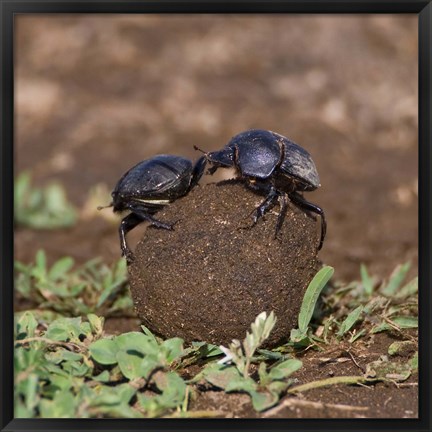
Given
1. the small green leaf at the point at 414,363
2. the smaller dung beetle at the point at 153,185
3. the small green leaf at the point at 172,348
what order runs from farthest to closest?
the smaller dung beetle at the point at 153,185
the small green leaf at the point at 414,363
the small green leaf at the point at 172,348

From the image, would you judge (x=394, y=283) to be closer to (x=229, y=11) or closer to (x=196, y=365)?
(x=196, y=365)

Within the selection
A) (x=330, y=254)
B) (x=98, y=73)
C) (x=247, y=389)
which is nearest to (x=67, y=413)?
(x=247, y=389)

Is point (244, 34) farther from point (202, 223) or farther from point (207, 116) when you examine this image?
point (202, 223)

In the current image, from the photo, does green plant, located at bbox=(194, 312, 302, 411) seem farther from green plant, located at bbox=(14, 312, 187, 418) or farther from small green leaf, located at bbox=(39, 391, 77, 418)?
small green leaf, located at bbox=(39, 391, 77, 418)

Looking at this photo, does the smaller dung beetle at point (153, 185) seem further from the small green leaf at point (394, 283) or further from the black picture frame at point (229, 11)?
the small green leaf at point (394, 283)

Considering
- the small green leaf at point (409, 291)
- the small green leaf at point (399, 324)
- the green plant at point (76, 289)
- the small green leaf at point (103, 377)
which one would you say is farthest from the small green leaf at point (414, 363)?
the green plant at point (76, 289)

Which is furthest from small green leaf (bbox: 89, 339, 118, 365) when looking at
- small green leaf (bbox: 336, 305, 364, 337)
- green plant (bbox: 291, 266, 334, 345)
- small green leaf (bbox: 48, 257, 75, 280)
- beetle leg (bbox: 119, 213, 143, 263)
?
small green leaf (bbox: 48, 257, 75, 280)
